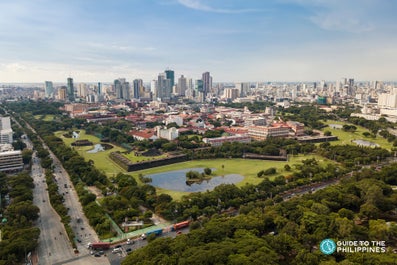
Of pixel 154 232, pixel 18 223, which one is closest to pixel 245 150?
pixel 154 232

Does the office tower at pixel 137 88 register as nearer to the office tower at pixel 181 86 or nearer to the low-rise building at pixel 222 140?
the office tower at pixel 181 86

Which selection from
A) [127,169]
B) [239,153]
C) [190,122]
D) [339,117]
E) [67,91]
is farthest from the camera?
[67,91]

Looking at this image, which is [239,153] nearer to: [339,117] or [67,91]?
[339,117]

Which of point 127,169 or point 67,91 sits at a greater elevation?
point 67,91

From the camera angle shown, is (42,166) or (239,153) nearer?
(42,166)

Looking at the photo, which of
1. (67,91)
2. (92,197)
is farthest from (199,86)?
(92,197)
